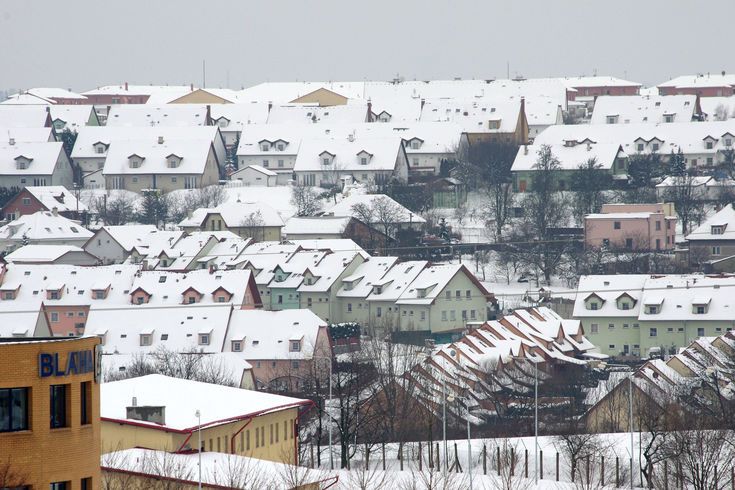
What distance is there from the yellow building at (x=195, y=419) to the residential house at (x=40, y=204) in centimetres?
6212

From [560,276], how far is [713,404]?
111ft

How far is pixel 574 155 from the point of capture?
4232 inches

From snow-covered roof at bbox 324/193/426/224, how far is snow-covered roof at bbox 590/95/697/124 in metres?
29.8

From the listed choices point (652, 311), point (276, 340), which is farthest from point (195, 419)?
point (652, 311)

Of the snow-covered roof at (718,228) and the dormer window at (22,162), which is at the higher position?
the dormer window at (22,162)

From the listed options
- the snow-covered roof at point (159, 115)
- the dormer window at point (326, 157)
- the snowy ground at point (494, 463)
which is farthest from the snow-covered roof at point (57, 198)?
the snowy ground at point (494, 463)

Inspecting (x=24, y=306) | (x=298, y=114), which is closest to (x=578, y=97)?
(x=298, y=114)

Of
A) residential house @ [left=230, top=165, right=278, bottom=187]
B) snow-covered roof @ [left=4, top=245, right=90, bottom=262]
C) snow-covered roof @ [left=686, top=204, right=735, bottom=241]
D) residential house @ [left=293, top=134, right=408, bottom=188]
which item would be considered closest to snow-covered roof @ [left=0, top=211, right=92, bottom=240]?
snow-covered roof @ [left=4, top=245, right=90, bottom=262]

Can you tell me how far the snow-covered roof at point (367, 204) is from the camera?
323 feet

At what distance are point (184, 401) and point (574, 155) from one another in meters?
69.1

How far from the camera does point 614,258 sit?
9300 centimetres

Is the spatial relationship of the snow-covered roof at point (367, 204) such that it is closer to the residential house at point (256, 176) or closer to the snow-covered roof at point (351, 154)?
the snow-covered roof at point (351, 154)

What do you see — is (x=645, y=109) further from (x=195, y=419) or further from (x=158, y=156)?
(x=195, y=419)

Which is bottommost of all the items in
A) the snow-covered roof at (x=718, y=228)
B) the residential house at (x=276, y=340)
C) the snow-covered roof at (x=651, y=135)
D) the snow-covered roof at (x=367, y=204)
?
the residential house at (x=276, y=340)
